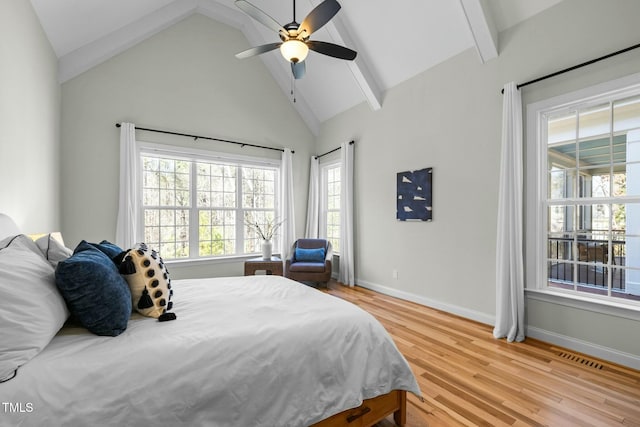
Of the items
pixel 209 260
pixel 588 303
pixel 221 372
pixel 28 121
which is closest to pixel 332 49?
pixel 221 372

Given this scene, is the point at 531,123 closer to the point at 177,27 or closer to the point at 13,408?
the point at 13,408

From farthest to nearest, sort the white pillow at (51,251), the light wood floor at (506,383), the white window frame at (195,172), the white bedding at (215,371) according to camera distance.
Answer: the white window frame at (195,172)
the light wood floor at (506,383)
the white pillow at (51,251)
the white bedding at (215,371)

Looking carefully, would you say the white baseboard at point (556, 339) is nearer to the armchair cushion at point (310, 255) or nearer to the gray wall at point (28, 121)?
the armchair cushion at point (310, 255)

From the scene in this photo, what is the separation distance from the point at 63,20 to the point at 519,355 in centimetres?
554

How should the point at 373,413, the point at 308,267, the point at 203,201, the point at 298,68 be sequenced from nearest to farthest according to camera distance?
the point at 373,413
the point at 298,68
the point at 308,267
the point at 203,201

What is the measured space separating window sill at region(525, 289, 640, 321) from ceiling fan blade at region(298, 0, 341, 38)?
10.1 ft

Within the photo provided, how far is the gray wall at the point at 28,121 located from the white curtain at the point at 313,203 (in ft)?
12.0

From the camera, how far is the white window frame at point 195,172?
13.9ft

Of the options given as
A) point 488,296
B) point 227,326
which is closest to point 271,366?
point 227,326

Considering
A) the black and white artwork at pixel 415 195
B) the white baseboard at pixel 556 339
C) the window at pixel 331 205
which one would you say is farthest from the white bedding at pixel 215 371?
the window at pixel 331 205

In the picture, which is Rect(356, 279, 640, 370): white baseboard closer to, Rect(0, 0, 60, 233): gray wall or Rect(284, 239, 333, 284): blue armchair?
Rect(284, 239, 333, 284): blue armchair

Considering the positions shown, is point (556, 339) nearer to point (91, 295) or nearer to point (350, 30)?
point (91, 295)

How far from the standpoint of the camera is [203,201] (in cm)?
478

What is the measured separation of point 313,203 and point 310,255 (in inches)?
46.1
